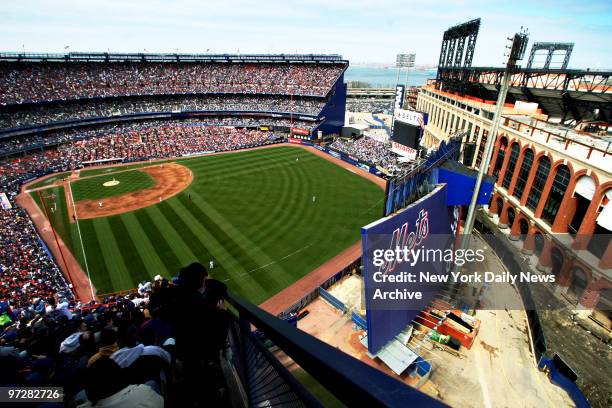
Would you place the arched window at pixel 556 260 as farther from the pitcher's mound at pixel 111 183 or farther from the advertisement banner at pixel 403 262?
the pitcher's mound at pixel 111 183

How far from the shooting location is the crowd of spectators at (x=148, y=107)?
5500cm

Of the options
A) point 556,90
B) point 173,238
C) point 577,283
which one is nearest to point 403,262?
point 577,283

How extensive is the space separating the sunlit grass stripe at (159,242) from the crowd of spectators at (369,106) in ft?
310

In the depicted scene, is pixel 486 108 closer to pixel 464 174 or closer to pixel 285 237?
pixel 464 174

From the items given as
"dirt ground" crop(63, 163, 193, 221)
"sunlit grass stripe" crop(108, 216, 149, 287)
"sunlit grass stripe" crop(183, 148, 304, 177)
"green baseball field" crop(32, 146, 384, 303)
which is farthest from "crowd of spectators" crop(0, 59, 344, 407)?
"sunlit grass stripe" crop(183, 148, 304, 177)

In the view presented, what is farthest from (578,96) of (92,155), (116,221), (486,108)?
(92,155)

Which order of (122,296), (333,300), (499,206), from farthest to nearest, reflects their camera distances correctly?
1. (499,206)
2. (333,300)
3. (122,296)

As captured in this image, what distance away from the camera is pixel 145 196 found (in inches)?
1619

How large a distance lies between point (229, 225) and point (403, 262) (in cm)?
2180

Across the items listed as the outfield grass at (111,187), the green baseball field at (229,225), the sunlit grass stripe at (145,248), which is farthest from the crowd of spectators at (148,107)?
the sunlit grass stripe at (145,248)

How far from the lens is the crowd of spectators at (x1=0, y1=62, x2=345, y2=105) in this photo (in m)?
58.8

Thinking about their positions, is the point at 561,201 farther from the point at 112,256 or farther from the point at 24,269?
the point at 24,269

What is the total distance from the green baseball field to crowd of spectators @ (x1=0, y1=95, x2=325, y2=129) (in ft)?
61.4

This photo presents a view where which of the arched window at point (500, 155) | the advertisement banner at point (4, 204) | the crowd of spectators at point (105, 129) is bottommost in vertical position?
the advertisement banner at point (4, 204)
